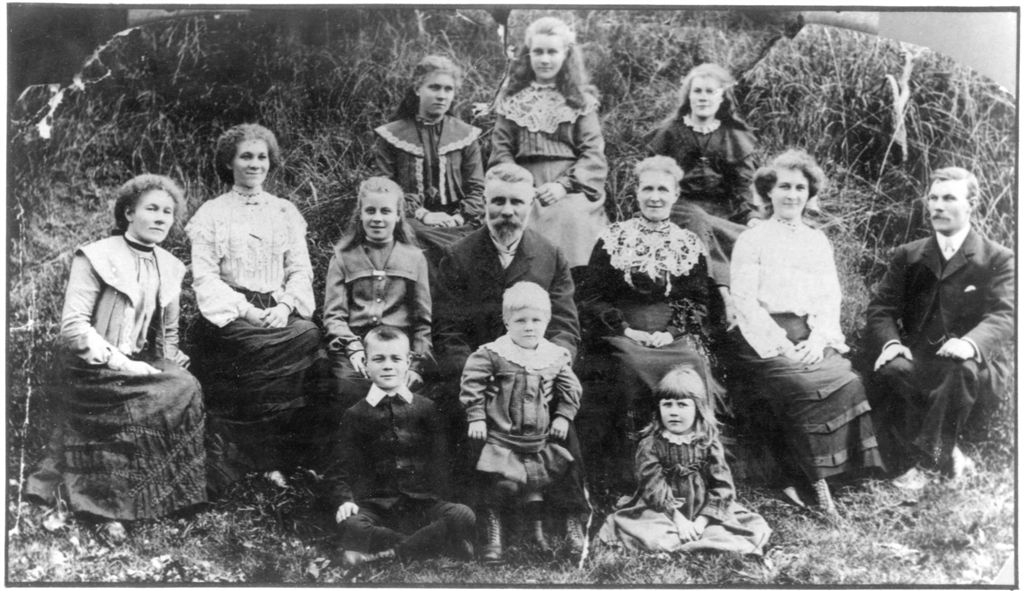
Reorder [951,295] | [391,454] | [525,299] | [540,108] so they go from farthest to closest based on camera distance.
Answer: [540,108] → [951,295] → [525,299] → [391,454]

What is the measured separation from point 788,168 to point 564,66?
1.44 m

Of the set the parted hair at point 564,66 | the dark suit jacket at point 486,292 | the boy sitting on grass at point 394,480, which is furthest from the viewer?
the parted hair at point 564,66

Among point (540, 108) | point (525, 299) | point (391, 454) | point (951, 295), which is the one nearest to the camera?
point (391, 454)

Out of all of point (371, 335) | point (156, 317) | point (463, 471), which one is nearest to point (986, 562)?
point (463, 471)

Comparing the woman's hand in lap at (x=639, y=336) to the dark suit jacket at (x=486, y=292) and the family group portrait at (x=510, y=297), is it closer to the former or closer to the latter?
the family group portrait at (x=510, y=297)

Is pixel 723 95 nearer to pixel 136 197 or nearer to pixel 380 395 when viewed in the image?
pixel 380 395

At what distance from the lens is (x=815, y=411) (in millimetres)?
6555

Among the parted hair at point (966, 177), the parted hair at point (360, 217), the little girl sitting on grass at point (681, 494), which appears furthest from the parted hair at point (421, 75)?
the parted hair at point (966, 177)

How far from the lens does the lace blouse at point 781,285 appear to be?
259 inches

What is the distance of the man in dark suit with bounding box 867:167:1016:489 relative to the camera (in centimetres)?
660

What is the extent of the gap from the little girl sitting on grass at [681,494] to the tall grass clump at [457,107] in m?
1.12

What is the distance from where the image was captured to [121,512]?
6.51 metres

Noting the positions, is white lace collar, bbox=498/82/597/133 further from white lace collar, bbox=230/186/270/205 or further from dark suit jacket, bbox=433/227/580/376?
white lace collar, bbox=230/186/270/205

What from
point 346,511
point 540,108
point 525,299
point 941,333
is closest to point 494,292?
point 525,299
